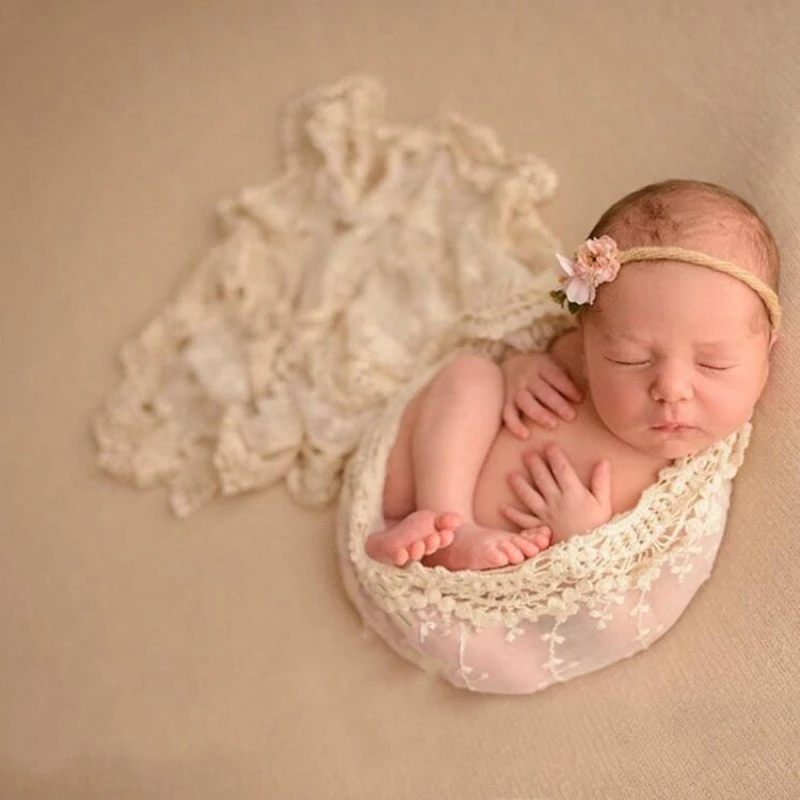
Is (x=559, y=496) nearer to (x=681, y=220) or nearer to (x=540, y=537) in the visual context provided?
(x=540, y=537)

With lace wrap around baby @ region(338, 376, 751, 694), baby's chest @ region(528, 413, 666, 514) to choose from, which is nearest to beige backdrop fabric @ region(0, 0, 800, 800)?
lace wrap around baby @ region(338, 376, 751, 694)

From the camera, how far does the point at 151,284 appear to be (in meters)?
1.70

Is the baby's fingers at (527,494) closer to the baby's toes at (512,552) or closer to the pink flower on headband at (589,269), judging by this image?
the baby's toes at (512,552)

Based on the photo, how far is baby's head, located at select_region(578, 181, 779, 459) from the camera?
116 centimetres

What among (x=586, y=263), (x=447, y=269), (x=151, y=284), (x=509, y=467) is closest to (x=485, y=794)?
(x=509, y=467)

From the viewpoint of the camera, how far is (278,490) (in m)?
1.54

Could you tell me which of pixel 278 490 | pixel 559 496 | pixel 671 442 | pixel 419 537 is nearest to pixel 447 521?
pixel 419 537

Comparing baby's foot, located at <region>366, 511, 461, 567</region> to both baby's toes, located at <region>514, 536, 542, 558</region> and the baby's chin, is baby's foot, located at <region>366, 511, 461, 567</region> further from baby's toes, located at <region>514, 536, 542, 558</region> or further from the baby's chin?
the baby's chin

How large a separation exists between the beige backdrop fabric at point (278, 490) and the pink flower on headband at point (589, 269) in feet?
0.92

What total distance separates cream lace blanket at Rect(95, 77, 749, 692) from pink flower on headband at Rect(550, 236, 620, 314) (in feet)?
0.59

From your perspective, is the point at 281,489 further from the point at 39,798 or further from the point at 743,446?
the point at 743,446

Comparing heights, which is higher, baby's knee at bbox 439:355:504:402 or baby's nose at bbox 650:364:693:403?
baby's nose at bbox 650:364:693:403

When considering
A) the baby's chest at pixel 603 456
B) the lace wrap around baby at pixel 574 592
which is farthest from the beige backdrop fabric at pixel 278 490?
the baby's chest at pixel 603 456

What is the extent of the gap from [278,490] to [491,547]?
1.43 ft
